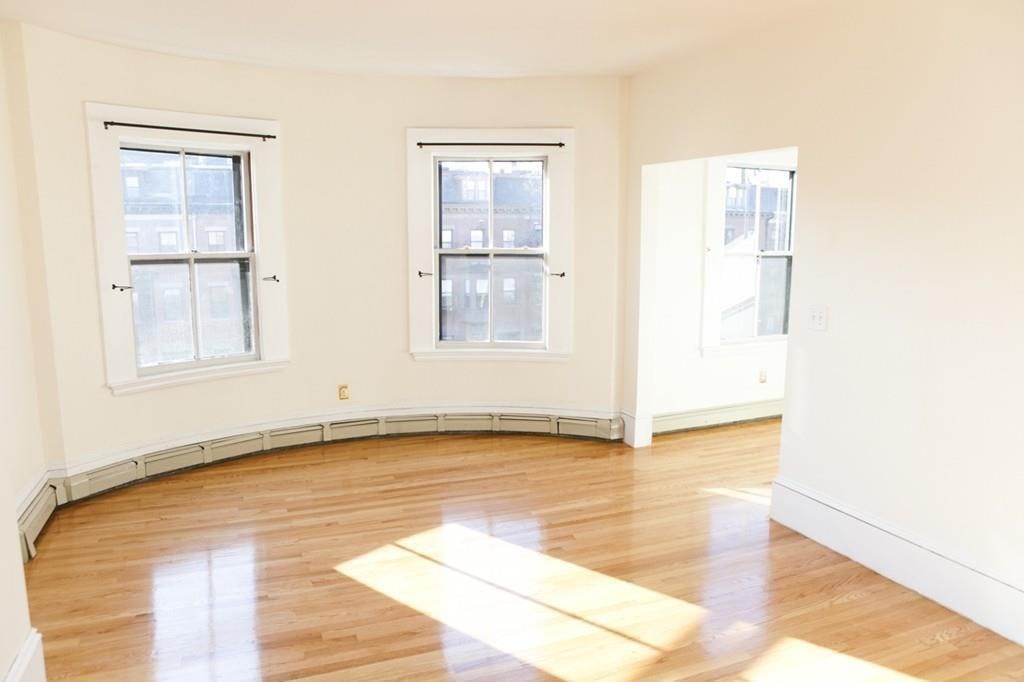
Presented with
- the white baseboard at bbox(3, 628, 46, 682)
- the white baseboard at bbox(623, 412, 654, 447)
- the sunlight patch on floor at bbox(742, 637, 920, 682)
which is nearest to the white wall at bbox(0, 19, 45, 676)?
the white baseboard at bbox(3, 628, 46, 682)

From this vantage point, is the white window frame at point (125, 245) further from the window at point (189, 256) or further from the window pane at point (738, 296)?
the window pane at point (738, 296)

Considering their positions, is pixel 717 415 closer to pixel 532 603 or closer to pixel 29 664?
pixel 532 603

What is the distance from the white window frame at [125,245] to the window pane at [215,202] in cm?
8

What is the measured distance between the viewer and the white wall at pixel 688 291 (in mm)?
5145

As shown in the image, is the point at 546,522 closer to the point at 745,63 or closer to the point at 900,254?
the point at 900,254

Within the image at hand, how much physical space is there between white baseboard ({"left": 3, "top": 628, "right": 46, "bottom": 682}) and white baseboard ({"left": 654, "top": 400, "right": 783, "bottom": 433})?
13.2 ft

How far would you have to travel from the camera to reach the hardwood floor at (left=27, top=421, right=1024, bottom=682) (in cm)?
252

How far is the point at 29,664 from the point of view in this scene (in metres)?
2.12

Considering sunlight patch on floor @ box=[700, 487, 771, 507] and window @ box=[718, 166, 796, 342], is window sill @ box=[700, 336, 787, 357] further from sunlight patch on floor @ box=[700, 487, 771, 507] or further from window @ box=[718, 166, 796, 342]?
sunlight patch on floor @ box=[700, 487, 771, 507]

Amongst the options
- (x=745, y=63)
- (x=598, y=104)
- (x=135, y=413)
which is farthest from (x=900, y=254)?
(x=135, y=413)

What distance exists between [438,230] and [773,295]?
277 cm

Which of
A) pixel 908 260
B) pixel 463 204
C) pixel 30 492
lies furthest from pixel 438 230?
pixel 908 260

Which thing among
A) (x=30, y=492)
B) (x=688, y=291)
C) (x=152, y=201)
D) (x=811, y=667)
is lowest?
(x=811, y=667)

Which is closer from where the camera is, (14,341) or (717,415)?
(14,341)
